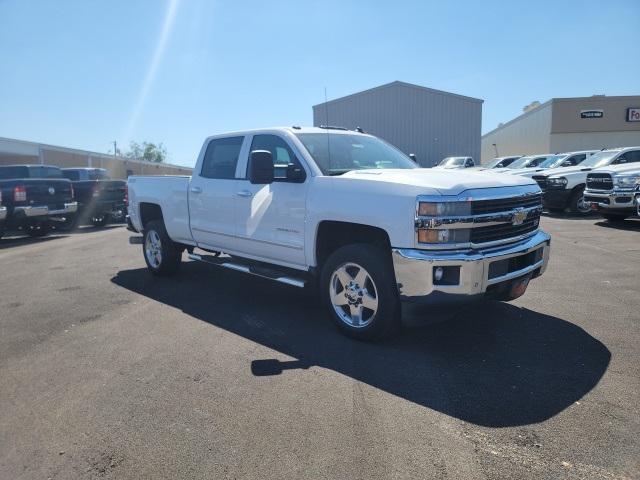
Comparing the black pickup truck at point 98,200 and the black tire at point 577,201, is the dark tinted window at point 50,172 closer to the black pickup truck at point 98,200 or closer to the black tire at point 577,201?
the black pickup truck at point 98,200

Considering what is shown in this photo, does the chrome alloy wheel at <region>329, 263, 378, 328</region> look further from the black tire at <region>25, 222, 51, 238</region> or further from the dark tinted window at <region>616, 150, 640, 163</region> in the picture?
the dark tinted window at <region>616, 150, 640, 163</region>

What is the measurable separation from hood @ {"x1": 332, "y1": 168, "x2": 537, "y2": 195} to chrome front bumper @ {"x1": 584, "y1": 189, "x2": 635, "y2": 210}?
8.09m

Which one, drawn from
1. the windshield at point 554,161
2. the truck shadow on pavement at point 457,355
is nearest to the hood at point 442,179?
the truck shadow on pavement at point 457,355

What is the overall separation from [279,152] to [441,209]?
2224 millimetres

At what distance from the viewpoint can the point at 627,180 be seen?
36.4ft

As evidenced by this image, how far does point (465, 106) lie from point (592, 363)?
2709cm

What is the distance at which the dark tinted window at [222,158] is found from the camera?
19.5 ft

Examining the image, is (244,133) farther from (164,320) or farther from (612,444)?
(612,444)

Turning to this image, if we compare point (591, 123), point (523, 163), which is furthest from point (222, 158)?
point (591, 123)

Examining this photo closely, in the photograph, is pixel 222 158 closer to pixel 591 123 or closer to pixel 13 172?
pixel 13 172

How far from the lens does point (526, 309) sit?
5.25 m

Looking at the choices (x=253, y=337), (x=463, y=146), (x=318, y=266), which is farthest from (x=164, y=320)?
(x=463, y=146)

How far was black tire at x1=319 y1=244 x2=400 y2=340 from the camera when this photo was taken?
13.5 ft

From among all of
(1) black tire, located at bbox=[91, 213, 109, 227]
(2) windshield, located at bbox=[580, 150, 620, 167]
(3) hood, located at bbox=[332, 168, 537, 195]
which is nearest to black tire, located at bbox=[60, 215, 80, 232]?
(1) black tire, located at bbox=[91, 213, 109, 227]
